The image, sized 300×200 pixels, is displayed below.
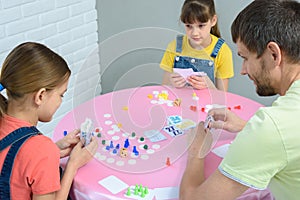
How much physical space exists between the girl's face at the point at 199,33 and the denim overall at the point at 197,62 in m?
0.06

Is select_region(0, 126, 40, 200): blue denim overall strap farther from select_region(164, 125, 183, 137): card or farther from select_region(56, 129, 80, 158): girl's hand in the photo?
select_region(164, 125, 183, 137): card

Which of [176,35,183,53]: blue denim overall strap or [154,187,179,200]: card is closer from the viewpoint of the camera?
[154,187,179,200]: card

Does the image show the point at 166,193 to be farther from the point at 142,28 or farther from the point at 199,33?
the point at 142,28

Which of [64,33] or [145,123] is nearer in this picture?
[145,123]

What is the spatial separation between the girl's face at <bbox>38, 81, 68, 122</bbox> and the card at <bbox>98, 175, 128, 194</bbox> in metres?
0.25

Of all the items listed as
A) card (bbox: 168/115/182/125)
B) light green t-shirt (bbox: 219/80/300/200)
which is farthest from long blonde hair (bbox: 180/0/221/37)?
light green t-shirt (bbox: 219/80/300/200)

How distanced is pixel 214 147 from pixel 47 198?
549mm

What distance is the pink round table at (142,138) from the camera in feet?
3.87

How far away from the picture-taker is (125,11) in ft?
8.63

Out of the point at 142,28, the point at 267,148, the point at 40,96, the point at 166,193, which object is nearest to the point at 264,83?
the point at 267,148

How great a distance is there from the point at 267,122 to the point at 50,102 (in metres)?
0.62

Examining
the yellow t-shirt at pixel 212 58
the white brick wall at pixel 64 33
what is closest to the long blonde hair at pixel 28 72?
the yellow t-shirt at pixel 212 58

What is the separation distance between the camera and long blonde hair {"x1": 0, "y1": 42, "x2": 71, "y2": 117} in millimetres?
1126

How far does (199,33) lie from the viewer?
1.93 meters
